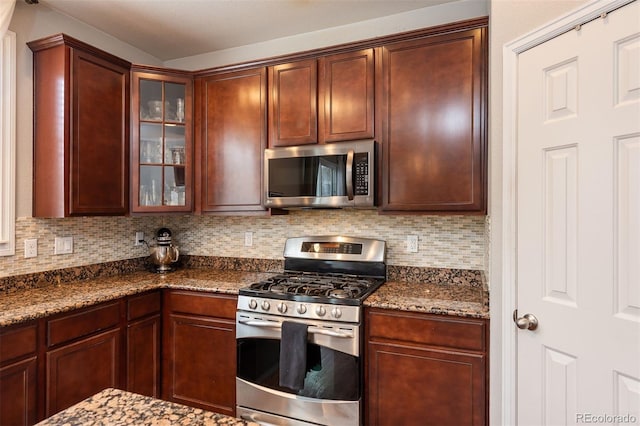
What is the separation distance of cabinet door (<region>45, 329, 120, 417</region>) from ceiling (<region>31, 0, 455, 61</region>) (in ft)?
6.83

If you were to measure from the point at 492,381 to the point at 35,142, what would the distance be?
295 centimetres

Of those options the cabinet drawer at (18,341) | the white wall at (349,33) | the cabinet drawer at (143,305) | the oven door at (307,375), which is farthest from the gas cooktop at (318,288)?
the white wall at (349,33)

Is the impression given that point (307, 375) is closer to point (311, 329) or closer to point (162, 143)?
point (311, 329)

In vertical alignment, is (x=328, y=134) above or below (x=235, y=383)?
above

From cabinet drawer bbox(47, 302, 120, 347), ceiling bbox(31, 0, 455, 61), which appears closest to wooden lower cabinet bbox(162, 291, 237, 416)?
cabinet drawer bbox(47, 302, 120, 347)

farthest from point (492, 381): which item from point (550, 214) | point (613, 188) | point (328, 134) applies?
point (328, 134)

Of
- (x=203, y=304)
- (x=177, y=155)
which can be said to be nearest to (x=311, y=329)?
(x=203, y=304)

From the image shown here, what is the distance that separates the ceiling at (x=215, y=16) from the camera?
233cm

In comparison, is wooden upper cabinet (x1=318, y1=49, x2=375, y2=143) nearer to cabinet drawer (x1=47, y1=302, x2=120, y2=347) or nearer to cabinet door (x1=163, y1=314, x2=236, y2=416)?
cabinet door (x1=163, y1=314, x2=236, y2=416)

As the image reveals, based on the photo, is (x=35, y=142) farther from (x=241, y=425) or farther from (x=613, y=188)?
(x=613, y=188)

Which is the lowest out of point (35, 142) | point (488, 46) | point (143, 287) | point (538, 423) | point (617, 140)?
point (538, 423)

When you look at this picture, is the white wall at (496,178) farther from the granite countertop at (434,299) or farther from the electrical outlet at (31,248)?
the electrical outlet at (31,248)

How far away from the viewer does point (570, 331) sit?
1395mm

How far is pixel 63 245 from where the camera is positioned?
7.93 ft
